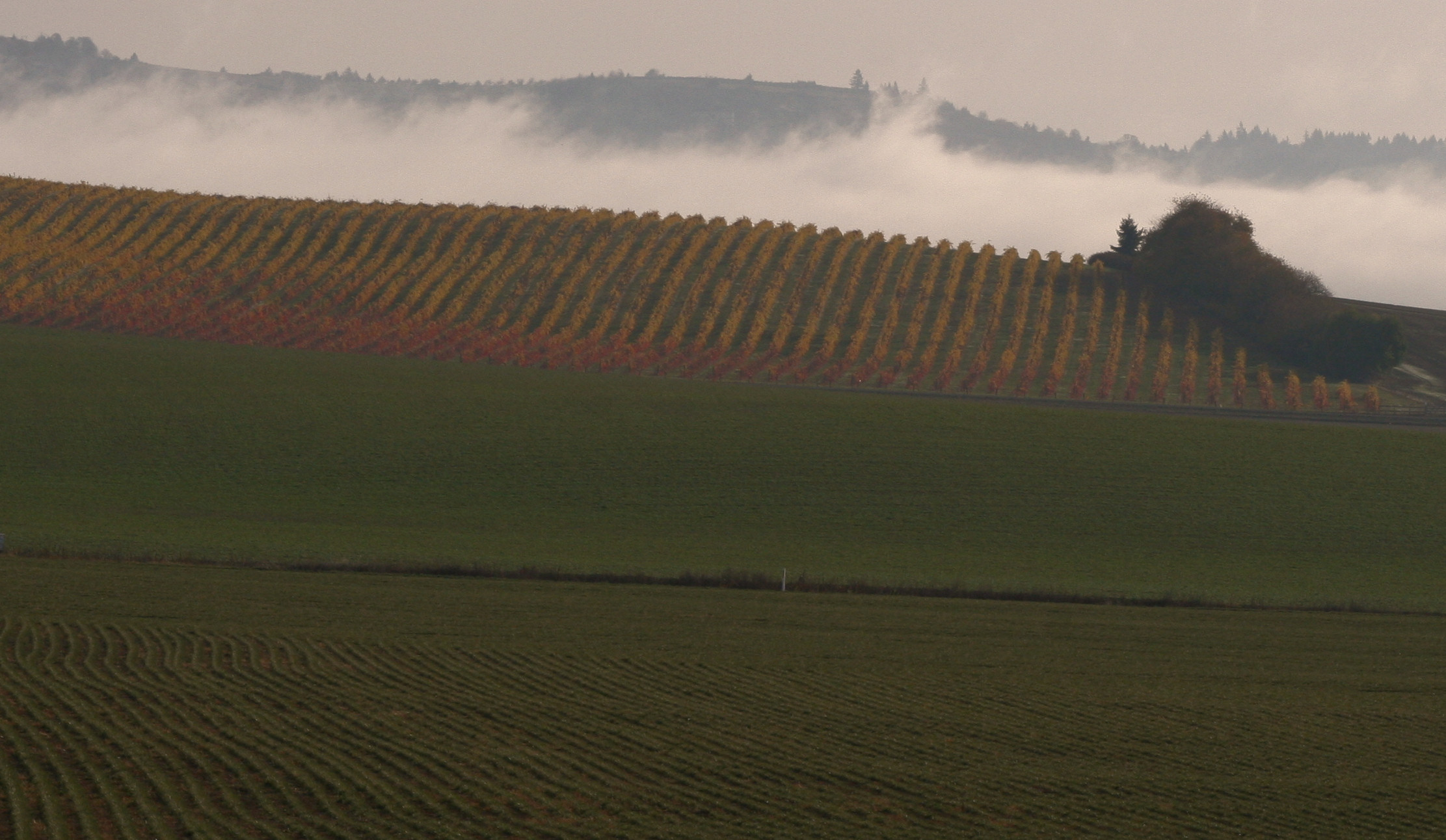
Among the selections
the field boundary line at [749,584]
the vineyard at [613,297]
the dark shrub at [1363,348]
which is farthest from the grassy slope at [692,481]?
the dark shrub at [1363,348]

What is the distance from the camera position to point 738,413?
60594 millimetres

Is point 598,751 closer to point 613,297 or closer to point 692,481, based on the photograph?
point 692,481

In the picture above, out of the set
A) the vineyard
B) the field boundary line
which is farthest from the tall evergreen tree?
the field boundary line

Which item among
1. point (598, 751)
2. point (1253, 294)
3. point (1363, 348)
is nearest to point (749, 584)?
point (598, 751)

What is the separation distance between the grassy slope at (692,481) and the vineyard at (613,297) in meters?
12.6

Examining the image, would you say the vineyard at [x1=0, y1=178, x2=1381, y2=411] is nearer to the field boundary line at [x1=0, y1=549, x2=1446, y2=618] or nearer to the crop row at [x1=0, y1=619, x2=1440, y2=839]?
the field boundary line at [x1=0, y1=549, x2=1446, y2=618]

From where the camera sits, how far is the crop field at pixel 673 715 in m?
17.9

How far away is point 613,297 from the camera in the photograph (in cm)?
8994

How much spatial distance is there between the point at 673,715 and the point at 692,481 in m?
28.0

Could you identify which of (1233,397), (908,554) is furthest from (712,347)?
(908,554)

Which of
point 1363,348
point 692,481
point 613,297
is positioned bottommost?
point 692,481

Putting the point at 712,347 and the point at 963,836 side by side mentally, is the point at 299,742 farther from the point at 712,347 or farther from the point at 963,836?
the point at 712,347

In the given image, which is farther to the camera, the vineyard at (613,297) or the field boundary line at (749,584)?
the vineyard at (613,297)

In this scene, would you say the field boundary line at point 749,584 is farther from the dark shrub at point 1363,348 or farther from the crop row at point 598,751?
the dark shrub at point 1363,348
